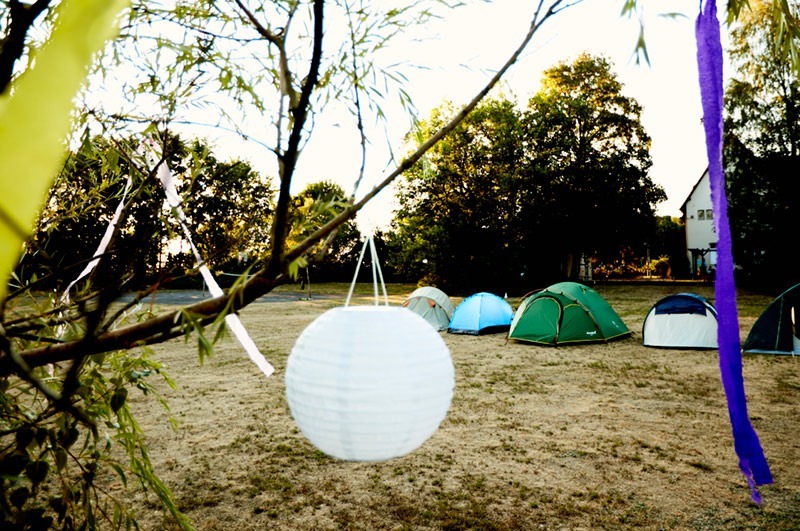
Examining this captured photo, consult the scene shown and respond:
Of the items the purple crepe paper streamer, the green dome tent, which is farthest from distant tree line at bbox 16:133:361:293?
the green dome tent

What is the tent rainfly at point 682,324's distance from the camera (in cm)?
793

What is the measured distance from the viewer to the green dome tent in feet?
28.3

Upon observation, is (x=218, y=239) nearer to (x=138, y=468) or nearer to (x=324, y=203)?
(x=138, y=468)

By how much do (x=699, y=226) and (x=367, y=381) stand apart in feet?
95.1

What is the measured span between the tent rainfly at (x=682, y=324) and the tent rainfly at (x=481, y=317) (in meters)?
2.71

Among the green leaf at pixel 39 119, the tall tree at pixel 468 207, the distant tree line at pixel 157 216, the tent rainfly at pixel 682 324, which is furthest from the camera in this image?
the tall tree at pixel 468 207

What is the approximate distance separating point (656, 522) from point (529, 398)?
98.4 inches

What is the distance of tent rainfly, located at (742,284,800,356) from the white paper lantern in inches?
309

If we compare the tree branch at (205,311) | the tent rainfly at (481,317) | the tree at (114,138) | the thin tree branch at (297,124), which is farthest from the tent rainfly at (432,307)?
the thin tree branch at (297,124)

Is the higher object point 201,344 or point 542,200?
point 542,200

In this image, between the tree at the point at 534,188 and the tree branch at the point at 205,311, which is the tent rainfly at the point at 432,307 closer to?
the tree at the point at 534,188

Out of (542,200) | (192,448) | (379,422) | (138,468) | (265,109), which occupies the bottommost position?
(192,448)

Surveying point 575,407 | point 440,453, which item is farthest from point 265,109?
point 575,407

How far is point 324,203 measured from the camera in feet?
3.29
